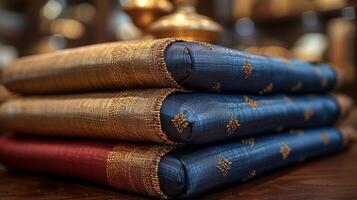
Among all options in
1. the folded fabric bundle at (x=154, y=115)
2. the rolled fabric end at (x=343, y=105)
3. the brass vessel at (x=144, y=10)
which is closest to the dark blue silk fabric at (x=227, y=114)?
the folded fabric bundle at (x=154, y=115)

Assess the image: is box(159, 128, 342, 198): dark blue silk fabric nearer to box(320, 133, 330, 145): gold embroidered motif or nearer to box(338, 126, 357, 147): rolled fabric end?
box(320, 133, 330, 145): gold embroidered motif

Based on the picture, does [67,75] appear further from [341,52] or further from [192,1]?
[341,52]

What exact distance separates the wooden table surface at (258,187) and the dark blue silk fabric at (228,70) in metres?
0.14

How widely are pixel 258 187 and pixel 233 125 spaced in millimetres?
106

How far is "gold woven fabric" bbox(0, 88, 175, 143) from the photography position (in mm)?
522

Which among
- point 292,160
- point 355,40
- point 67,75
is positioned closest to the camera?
point 67,75

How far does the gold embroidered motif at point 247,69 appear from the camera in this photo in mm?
620

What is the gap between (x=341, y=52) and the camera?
151 cm

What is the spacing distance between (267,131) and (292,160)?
10 centimetres

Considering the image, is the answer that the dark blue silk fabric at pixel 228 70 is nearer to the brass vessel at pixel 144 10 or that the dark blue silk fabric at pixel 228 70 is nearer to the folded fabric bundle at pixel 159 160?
the folded fabric bundle at pixel 159 160

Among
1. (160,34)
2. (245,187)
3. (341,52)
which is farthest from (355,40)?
(245,187)

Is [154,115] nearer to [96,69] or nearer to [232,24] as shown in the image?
[96,69]

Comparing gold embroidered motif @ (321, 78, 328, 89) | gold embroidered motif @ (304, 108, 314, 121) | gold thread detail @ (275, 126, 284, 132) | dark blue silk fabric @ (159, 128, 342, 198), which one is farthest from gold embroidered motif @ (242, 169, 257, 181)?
gold embroidered motif @ (321, 78, 328, 89)

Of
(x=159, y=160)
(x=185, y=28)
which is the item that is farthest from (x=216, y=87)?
(x=185, y=28)
